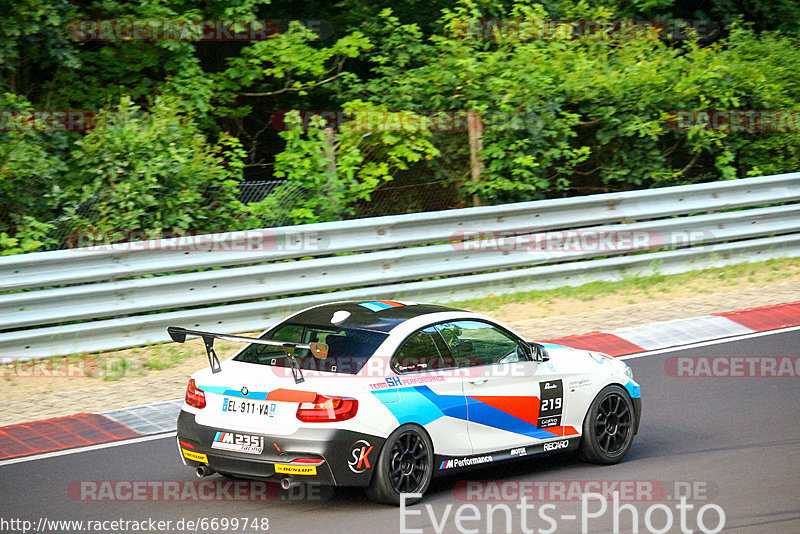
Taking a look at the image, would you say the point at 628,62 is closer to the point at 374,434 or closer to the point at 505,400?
the point at 505,400

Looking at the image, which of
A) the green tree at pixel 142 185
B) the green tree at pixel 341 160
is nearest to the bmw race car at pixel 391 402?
the green tree at pixel 142 185

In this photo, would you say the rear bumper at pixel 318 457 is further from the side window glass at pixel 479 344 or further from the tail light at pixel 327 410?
the side window glass at pixel 479 344

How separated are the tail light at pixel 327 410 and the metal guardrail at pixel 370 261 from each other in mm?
5274

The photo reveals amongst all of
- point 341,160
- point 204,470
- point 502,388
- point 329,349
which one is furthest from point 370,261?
point 204,470

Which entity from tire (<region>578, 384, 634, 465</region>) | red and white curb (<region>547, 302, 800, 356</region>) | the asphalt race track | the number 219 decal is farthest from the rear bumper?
red and white curb (<region>547, 302, 800, 356</region>)

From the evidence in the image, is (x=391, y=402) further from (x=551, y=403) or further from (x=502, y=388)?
(x=551, y=403)

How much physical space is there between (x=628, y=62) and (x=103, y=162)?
8.48 metres

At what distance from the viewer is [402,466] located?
22.7ft

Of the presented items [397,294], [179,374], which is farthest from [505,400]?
[397,294]

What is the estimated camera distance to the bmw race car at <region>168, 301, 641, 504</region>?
668cm

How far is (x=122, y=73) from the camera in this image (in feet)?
51.7

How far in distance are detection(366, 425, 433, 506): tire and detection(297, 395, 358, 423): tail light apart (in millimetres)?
333

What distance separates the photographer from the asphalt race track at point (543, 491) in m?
6.64

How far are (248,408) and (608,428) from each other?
9.76 ft
